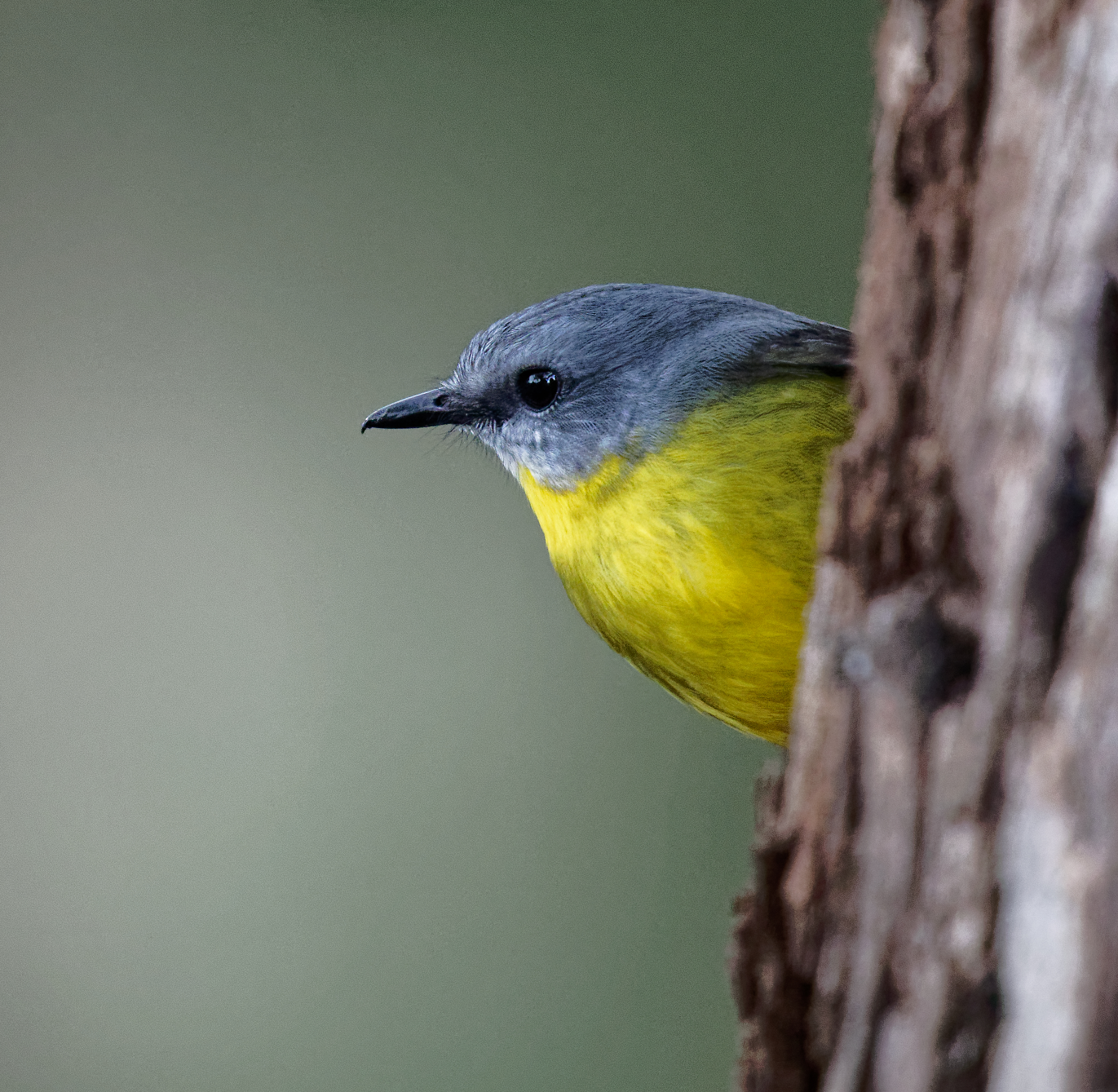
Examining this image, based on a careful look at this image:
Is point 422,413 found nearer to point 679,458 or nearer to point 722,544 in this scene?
point 679,458

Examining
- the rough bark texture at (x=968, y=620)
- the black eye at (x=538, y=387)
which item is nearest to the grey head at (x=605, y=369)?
the black eye at (x=538, y=387)

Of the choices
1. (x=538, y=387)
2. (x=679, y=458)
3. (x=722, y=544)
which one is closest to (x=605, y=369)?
(x=538, y=387)

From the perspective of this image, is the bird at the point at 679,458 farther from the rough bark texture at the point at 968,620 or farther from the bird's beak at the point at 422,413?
the rough bark texture at the point at 968,620

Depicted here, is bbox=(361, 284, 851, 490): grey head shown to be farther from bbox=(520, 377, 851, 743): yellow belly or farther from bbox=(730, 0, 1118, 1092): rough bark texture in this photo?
bbox=(730, 0, 1118, 1092): rough bark texture

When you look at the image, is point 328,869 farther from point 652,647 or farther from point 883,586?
point 883,586

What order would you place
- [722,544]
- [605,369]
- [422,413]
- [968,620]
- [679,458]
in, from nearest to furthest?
[968,620] < [722,544] < [679,458] < [605,369] < [422,413]

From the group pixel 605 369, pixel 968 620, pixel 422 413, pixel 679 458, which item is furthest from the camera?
pixel 422 413

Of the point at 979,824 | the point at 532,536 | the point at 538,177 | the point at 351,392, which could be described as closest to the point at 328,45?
the point at 538,177
